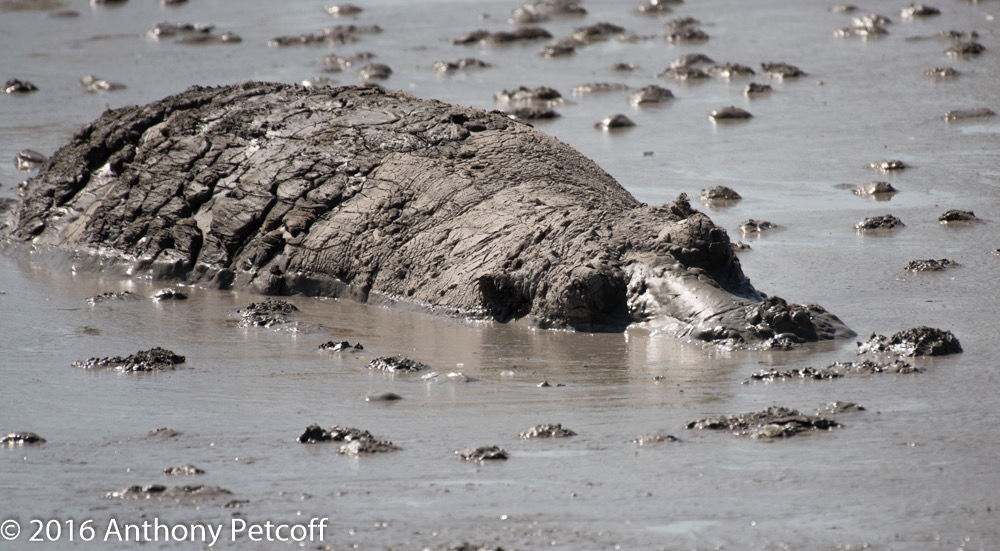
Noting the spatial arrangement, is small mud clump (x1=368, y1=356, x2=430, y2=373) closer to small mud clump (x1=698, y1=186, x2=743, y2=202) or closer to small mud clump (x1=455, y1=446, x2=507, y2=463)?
small mud clump (x1=455, y1=446, x2=507, y2=463)

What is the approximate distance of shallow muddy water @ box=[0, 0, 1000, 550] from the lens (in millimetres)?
4078

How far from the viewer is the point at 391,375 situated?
6160mm

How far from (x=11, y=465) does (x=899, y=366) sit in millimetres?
3989

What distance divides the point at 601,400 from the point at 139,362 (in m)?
2.56

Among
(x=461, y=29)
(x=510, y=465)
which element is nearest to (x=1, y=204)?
(x=510, y=465)

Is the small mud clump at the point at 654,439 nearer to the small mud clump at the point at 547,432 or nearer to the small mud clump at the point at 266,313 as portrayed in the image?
the small mud clump at the point at 547,432

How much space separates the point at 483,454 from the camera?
4.72 meters

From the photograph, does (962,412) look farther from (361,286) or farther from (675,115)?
(675,115)

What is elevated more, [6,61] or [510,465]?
[6,61]

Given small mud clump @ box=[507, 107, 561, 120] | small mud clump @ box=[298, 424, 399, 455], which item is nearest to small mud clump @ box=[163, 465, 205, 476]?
small mud clump @ box=[298, 424, 399, 455]

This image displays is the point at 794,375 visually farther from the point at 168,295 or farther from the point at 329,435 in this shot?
the point at 168,295

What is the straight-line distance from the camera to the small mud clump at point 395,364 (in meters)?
6.23

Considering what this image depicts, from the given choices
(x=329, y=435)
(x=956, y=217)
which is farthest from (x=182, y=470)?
(x=956, y=217)

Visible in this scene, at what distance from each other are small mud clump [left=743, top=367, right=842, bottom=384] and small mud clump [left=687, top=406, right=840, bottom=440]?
65 centimetres
